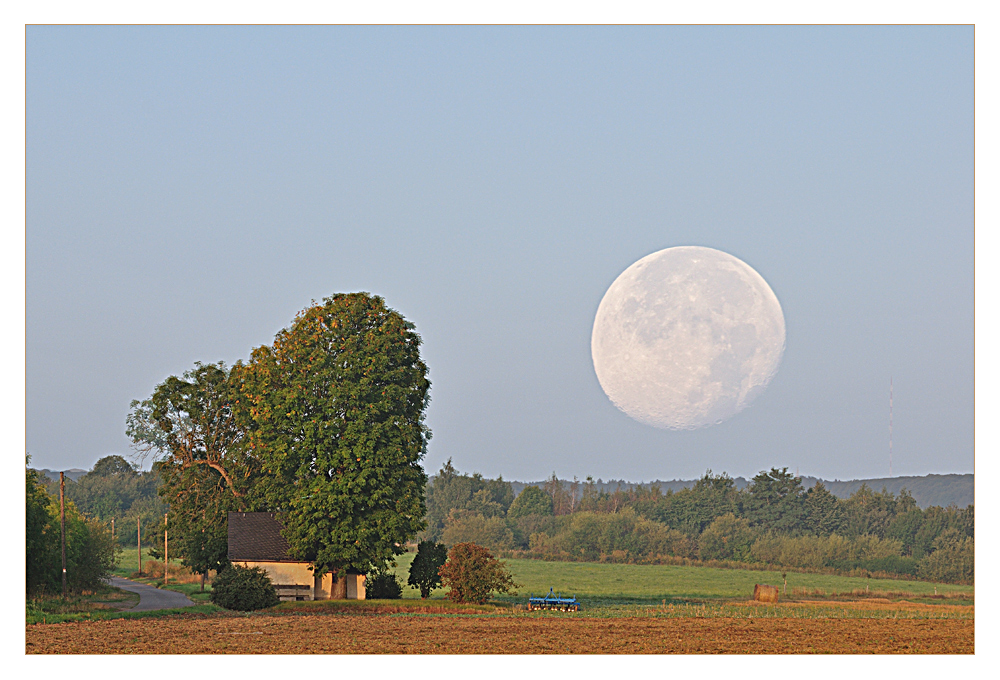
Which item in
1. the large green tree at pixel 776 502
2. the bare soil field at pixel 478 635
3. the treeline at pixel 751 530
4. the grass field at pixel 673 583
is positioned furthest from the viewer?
the large green tree at pixel 776 502

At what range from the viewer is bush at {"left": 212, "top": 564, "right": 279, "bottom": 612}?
40875 mm

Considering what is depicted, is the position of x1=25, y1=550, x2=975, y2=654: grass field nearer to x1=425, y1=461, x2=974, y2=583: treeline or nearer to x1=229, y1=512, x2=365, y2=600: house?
x1=229, y1=512, x2=365, y2=600: house

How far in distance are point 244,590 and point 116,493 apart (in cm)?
10045

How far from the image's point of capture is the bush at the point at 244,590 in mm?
40875

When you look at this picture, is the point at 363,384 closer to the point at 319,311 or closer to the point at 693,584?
the point at 319,311

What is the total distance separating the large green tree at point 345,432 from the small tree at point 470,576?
2108 mm

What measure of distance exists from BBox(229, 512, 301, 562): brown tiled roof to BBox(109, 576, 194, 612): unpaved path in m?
3.40

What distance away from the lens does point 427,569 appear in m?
45.3

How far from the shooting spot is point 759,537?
106 meters

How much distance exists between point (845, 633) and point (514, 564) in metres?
60.0

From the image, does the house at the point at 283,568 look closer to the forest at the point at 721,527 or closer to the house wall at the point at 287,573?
the house wall at the point at 287,573

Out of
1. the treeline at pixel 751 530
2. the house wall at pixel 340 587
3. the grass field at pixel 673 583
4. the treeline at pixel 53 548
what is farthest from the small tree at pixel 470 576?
the treeline at pixel 751 530

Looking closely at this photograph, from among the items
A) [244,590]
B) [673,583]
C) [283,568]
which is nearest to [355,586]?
[283,568]

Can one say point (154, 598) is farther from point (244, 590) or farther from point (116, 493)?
point (116, 493)
